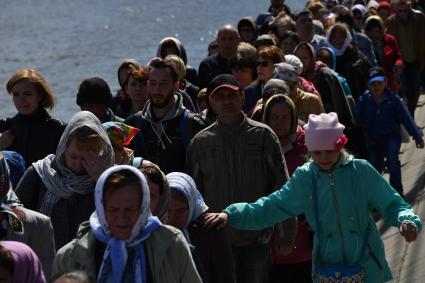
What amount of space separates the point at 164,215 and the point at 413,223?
1.34 meters

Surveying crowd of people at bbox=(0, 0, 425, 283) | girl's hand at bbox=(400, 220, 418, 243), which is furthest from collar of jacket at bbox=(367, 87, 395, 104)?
girl's hand at bbox=(400, 220, 418, 243)

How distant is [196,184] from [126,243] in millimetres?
3065

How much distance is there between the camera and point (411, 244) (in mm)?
10969

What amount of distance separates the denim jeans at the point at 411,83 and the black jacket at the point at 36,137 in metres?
9.94

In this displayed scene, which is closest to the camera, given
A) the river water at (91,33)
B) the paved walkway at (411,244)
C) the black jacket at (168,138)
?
the black jacket at (168,138)

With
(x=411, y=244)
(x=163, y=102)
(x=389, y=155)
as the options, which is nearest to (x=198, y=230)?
(x=163, y=102)

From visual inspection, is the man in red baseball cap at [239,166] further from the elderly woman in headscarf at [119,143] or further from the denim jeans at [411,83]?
the denim jeans at [411,83]

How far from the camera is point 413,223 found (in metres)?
6.94

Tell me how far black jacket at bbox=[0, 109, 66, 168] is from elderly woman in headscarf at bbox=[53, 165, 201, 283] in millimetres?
2981

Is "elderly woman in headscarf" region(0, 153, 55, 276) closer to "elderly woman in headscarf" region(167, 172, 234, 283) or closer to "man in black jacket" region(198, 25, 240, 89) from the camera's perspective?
"elderly woman in headscarf" region(167, 172, 234, 283)

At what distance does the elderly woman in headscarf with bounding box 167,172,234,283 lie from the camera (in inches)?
265

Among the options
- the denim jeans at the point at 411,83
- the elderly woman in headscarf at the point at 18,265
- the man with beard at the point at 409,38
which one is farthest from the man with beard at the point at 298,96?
the man with beard at the point at 409,38

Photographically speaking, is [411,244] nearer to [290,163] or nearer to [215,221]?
[290,163]

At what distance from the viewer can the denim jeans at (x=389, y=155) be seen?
12992mm
